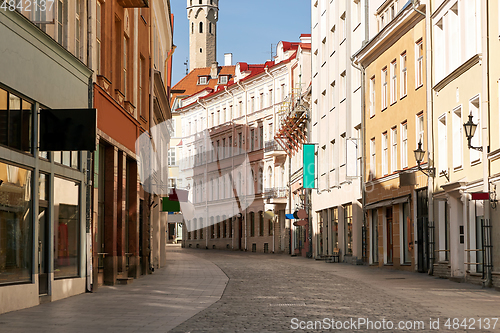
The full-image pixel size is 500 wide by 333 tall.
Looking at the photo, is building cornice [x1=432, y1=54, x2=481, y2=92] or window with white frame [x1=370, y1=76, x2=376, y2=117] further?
window with white frame [x1=370, y1=76, x2=376, y2=117]

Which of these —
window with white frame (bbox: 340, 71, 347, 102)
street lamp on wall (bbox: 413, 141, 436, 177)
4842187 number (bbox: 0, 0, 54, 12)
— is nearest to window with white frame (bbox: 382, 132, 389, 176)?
street lamp on wall (bbox: 413, 141, 436, 177)

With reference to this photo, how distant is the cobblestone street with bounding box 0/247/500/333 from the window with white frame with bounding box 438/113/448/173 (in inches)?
183

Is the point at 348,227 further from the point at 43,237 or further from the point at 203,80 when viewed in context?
the point at 203,80

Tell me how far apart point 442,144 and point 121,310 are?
1413 cm

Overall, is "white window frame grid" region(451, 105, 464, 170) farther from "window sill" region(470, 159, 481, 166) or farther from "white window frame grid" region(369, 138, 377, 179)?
"white window frame grid" region(369, 138, 377, 179)

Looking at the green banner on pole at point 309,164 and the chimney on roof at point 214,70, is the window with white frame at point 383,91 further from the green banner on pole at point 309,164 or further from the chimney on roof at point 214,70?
the chimney on roof at point 214,70

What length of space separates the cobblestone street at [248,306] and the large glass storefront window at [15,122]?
2965 mm

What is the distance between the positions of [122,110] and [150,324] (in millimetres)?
11207

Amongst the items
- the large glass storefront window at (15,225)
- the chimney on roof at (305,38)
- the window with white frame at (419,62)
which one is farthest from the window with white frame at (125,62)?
the chimney on roof at (305,38)

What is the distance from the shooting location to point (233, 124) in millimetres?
68188

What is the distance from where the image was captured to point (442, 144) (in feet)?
77.7

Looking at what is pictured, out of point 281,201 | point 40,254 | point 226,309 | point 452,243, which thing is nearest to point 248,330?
point 226,309

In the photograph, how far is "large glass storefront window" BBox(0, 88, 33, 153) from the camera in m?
12.7

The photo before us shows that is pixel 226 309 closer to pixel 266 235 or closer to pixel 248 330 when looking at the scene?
pixel 248 330
